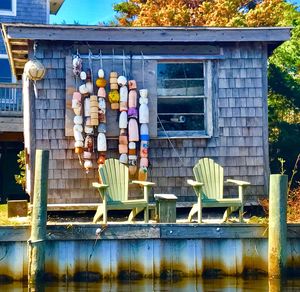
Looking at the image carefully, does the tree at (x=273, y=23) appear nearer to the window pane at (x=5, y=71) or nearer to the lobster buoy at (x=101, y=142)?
the lobster buoy at (x=101, y=142)

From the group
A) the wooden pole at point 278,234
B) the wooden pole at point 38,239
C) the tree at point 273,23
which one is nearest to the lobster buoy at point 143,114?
the wooden pole at point 38,239

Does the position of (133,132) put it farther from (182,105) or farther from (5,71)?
(5,71)

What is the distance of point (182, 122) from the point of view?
33.5 ft

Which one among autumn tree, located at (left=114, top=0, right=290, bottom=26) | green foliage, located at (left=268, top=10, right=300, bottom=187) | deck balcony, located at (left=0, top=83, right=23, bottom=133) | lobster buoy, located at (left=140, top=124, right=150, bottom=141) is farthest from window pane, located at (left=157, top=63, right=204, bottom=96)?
autumn tree, located at (left=114, top=0, right=290, bottom=26)

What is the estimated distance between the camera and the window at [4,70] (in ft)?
58.8

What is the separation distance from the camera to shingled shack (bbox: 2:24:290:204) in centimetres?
981

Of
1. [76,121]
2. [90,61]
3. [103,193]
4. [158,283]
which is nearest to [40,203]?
[103,193]

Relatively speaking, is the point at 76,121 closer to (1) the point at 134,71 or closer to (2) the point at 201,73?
(1) the point at 134,71

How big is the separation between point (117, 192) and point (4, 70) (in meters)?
10.6

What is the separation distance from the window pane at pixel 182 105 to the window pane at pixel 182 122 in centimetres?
9

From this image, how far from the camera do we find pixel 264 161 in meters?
10.1

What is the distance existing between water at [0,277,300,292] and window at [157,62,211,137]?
3035 mm

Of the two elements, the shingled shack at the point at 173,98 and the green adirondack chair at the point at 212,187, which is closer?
the green adirondack chair at the point at 212,187

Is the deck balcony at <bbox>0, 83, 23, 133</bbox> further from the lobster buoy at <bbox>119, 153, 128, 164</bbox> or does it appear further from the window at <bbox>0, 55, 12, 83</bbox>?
the lobster buoy at <bbox>119, 153, 128, 164</bbox>
